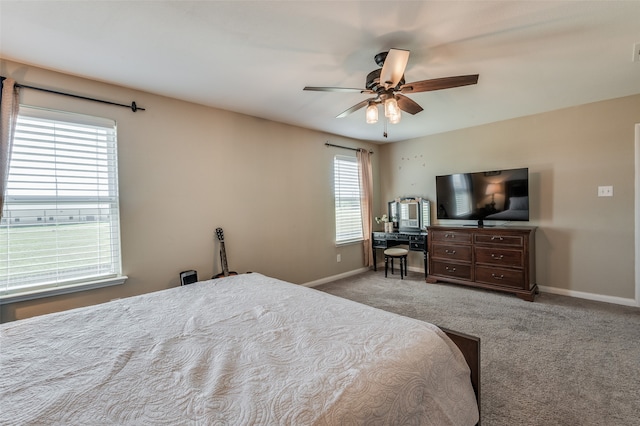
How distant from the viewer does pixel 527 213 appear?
3.75 m

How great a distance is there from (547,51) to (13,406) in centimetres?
363

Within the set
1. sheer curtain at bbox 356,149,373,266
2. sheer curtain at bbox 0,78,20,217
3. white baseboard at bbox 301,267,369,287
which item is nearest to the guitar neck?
white baseboard at bbox 301,267,369,287

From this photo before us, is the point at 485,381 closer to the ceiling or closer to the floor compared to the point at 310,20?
closer to the floor

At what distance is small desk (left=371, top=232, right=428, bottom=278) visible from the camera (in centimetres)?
455

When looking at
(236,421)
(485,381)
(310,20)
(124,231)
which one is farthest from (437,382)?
(124,231)

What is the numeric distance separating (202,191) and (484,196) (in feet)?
12.5

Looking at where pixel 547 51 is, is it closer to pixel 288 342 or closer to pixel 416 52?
pixel 416 52

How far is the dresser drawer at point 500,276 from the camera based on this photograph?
141 inches

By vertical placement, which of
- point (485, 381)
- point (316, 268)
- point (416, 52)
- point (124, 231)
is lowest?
point (485, 381)

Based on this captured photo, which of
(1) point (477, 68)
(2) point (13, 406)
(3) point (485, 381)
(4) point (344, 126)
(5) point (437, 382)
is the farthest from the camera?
(4) point (344, 126)

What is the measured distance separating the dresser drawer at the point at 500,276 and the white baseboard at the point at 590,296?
595mm

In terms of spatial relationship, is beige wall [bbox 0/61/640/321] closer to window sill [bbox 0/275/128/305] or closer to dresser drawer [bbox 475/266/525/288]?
window sill [bbox 0/275/128/305]

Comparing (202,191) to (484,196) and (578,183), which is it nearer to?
(484,196)

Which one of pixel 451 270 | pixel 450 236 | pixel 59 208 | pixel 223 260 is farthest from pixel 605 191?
pixel 59 208
